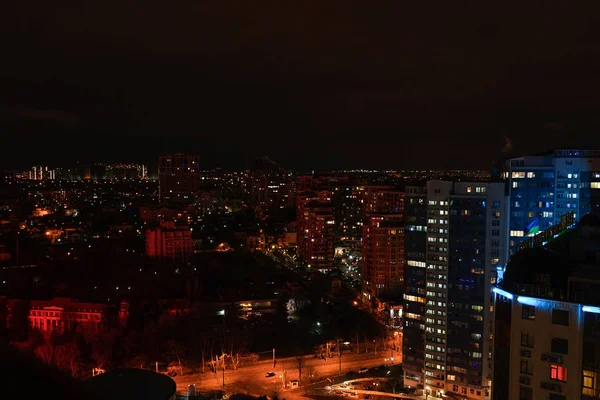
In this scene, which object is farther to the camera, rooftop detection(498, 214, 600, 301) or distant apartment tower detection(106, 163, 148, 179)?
distant apartment tower detection(106, 163, 148, 179)

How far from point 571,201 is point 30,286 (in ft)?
31.3

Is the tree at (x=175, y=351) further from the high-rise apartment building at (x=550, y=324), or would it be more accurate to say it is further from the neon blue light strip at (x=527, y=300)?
the neon blue light strip at (x=527, y=300)

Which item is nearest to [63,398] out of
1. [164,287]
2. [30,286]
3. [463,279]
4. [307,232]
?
[463,279]

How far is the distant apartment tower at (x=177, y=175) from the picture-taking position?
25.1 m

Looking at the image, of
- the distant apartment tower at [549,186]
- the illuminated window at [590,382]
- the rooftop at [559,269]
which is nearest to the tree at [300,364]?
the distant apartment tower at [549,186]

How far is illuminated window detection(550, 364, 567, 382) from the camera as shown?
1.98 m

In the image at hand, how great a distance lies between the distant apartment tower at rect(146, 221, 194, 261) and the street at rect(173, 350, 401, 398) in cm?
603

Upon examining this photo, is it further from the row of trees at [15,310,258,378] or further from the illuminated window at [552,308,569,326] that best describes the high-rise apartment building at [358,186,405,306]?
the illuminated window at [552,308,569,326]

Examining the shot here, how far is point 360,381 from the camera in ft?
23.6

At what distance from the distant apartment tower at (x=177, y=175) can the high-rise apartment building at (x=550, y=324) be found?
23.3m

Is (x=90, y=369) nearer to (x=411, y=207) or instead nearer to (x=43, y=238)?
(x=411, y=207)

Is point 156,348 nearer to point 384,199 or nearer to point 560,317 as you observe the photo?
point 560,317

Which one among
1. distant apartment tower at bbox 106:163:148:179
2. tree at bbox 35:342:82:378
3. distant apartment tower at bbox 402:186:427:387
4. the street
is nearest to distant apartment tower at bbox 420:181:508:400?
distant apartment tower at bbox 402:186:427:387

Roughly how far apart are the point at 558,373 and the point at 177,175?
24344mm
